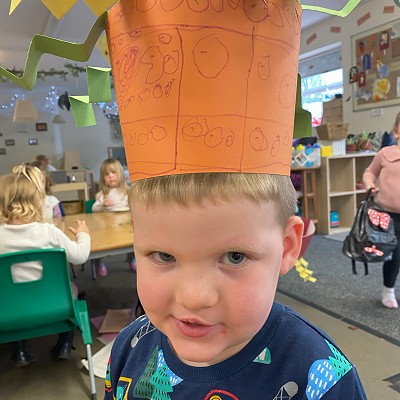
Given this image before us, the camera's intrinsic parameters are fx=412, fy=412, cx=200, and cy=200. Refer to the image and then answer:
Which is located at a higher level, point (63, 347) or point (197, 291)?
point (197, 291)

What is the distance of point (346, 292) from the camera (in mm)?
2822

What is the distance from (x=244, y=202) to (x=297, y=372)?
296mm

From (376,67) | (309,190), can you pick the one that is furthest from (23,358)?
(376,67)

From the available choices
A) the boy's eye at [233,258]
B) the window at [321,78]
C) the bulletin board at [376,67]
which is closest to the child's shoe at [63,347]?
the boy's eye at [233,258]

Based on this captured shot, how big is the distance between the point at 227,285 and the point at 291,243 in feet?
0.50

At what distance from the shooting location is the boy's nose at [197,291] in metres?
0.52

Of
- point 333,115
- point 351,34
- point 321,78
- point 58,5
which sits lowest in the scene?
point 58,5

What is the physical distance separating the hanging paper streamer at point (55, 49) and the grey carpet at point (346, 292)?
2.13m

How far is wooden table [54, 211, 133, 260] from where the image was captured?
201cm

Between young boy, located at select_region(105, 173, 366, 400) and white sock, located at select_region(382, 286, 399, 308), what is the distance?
83.6 inches

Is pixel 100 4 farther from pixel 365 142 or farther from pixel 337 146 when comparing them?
pixel 365 142

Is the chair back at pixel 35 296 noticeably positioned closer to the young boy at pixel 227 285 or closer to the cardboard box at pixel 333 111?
the young boy at pixel 227 285

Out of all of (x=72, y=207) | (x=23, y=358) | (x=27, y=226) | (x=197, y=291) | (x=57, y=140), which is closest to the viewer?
(x=197, y=291)

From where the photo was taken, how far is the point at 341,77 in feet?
19.0
